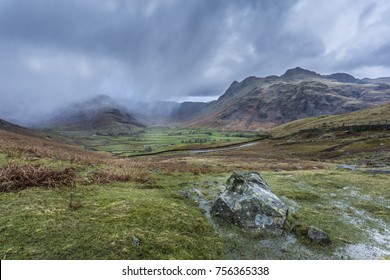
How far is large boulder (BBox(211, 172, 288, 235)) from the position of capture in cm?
1028

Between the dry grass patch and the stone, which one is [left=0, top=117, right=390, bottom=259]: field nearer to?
the dry grass patch

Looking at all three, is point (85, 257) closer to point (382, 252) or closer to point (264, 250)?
point (264, 250)

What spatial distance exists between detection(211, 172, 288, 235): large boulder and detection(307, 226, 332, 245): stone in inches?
45.9

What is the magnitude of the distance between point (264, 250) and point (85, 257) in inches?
249

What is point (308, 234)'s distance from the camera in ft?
32.0

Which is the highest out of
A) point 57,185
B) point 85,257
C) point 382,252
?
point 57,185

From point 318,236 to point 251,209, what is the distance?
2904 mm

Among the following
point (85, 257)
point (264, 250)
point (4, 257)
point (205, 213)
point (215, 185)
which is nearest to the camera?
point (4, 257)

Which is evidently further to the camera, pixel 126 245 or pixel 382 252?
pixel 382 252

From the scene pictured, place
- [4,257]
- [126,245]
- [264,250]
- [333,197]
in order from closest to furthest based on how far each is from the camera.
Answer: [4,257]
[126,245]
[264,250]
[333,197]

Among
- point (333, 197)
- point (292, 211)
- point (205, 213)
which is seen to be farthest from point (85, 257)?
point (333, 197)

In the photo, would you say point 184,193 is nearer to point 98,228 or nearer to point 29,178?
point 98,228

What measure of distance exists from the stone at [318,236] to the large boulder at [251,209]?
3.83 feet
